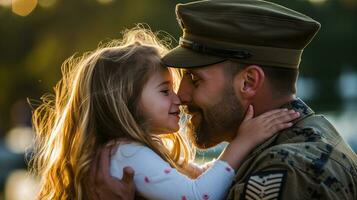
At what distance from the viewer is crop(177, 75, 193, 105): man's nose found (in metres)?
4.26

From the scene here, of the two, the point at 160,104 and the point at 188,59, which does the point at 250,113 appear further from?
the point at 160,104

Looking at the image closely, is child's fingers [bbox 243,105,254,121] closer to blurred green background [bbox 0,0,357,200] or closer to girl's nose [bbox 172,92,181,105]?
girl's nose [bbox 172,92,181,105]

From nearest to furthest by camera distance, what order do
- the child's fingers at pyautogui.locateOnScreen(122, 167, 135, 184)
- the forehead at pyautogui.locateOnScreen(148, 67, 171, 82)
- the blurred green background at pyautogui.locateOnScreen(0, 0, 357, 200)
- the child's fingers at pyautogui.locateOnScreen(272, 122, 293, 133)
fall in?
the child's fingers at pyautogui.locateOnScreen(272, 122, 293, 133)
the child's fingers at pyautogui.locateOnScreen(122, 167, 135, 184)
the forehead at pyautogui.locateOnScreen(148, 67, 171, 82)
the blurred green background at pyautogui.locateOnScreen(0, 0, 357, 200)

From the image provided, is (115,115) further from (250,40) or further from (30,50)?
(30,50)

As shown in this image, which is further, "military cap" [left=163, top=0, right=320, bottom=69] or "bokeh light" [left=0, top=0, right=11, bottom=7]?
"bokeh light" [left=0, top=0, right=11, bottom=7]

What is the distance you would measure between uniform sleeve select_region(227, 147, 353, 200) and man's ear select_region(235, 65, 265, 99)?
1.35 feet

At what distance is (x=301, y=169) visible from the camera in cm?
365

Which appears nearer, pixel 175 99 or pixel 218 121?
pixel 218 121

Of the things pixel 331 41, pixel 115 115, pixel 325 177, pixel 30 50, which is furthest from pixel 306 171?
pixel 331 41

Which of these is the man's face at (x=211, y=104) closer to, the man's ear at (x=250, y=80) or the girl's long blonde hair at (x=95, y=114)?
the man's ear at (x=250, y=80)

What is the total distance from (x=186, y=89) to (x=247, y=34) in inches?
15.3

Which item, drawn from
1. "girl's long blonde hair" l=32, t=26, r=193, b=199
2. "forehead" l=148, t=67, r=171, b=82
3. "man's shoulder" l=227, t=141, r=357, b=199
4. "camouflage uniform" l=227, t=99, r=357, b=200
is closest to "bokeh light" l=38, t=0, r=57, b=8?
"girl's long blonde hair" l=32, t=26, r=193, b=199

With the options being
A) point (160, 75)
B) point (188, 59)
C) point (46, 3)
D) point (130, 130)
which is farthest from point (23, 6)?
point (188, 59)

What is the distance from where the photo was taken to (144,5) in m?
24.1
